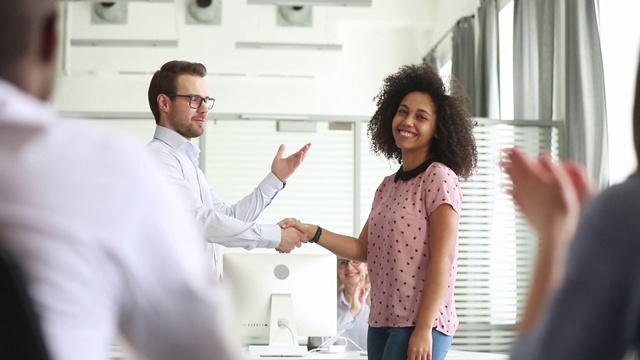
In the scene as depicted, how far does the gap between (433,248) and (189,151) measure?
1.45 metres

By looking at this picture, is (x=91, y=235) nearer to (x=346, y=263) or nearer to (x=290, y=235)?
(x=290, y=235)

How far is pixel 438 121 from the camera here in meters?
3.53

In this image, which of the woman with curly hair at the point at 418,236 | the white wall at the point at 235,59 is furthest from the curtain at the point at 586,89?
the white wall at the point at 235,59

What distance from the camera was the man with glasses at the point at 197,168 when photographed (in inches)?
153

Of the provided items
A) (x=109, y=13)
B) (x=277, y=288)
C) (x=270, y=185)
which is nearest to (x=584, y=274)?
(x=277, y=288)

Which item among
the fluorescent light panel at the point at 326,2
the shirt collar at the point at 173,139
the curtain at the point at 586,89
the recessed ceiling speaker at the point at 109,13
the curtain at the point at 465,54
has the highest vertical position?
the recessed ceiling speaker at the point at 109,13

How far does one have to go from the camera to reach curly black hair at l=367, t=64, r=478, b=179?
3486mm

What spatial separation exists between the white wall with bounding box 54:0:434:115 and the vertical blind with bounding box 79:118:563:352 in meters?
3.06

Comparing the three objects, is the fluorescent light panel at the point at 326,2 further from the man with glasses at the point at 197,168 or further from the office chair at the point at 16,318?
the office chair at the point at 16,318

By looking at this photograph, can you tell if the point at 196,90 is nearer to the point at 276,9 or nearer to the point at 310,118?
the point at 310,118

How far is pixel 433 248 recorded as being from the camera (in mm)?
3199

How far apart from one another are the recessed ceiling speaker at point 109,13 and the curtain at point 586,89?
5371mm

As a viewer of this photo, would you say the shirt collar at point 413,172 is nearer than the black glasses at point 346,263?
Yes

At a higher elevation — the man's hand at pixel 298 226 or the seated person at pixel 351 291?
the man's hand at pixel 298 226
